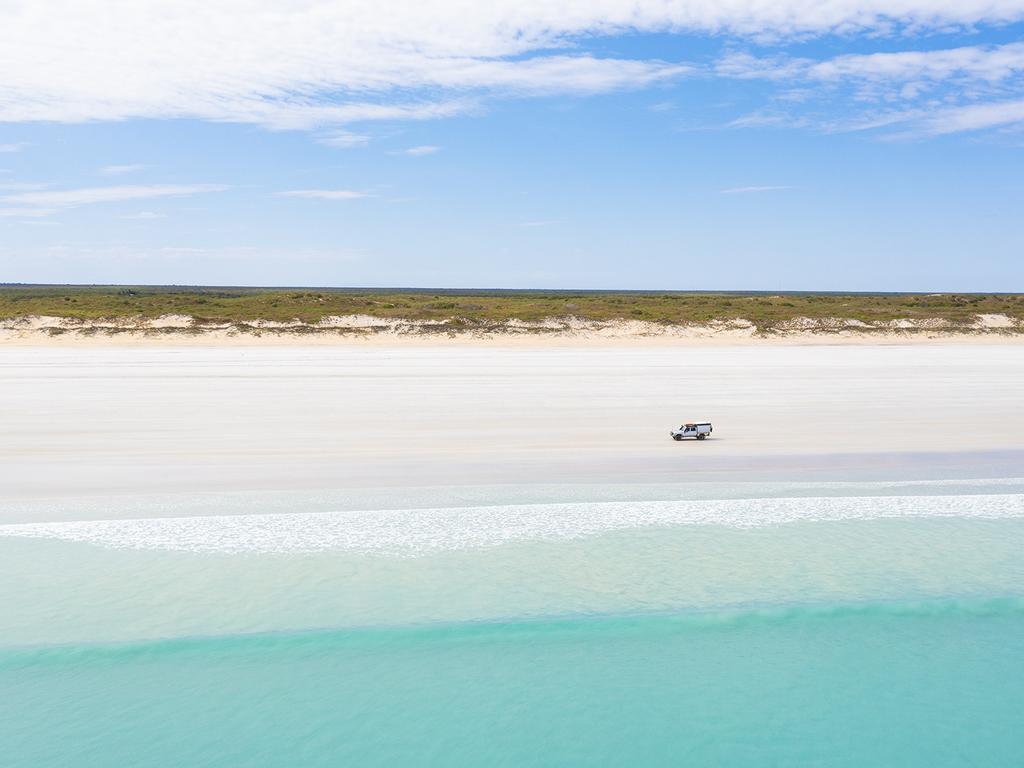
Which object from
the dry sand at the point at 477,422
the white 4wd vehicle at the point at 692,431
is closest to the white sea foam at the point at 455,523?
the dry sand at the point at 477,422

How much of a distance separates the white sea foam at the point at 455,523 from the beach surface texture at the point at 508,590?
2.3 inches

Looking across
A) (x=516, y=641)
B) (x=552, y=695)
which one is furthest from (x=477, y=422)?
(x=552, y=695)

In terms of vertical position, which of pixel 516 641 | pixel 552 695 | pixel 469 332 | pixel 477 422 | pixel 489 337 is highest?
pixel 469 332

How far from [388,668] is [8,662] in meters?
3.44

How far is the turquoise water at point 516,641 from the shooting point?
23.5 feet

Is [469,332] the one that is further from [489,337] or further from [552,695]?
[552,695]

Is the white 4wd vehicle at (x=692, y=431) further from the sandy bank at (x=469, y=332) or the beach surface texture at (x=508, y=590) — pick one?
the sandy bank at (x=469, y=332)

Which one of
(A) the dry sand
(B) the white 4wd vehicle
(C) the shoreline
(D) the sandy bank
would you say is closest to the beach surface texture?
(A) the dry sand

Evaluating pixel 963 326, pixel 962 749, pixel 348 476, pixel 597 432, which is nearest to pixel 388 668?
pixel 962 749

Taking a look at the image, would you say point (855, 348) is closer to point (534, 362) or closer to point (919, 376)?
point (919, 376)

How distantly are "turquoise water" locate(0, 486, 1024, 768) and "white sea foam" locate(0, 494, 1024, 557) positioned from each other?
55mm

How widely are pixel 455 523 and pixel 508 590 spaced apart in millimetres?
2487

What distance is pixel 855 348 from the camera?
148ft

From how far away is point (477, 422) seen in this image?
66.9 ft
